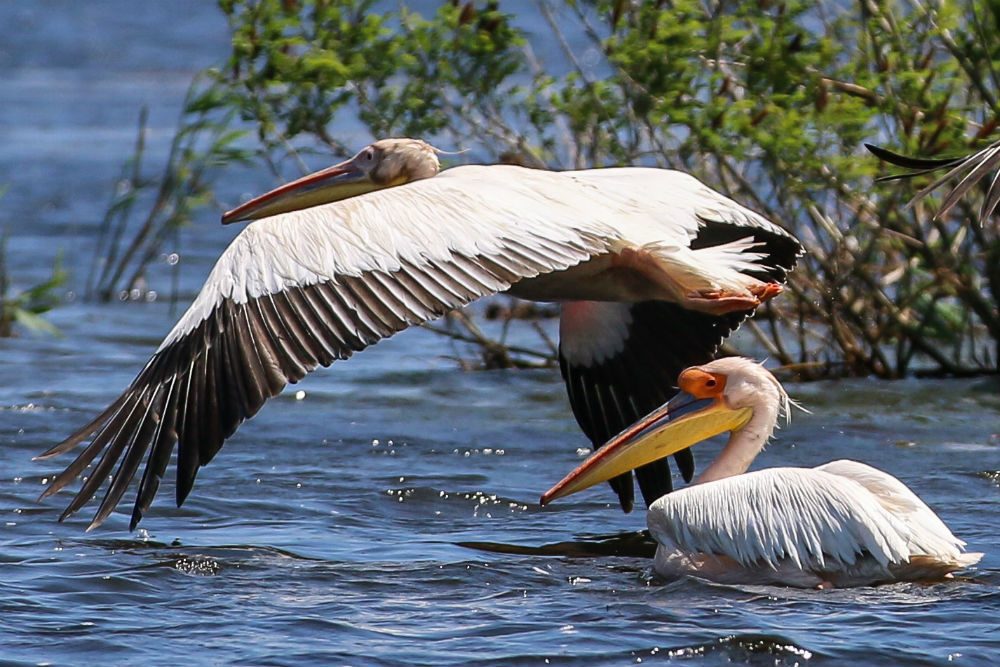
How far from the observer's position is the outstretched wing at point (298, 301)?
4660 millimetres

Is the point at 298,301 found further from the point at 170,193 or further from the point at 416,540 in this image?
the point at 170,193

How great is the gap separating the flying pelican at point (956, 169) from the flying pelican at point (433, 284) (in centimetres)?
62

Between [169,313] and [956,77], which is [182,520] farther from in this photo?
[169,313]

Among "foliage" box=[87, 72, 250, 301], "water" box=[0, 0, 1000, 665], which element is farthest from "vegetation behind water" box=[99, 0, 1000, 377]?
"water" box=[0, 0, 1000, 665]

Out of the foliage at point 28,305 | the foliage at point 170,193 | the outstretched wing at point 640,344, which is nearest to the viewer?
the outstretched wing at point 640,344

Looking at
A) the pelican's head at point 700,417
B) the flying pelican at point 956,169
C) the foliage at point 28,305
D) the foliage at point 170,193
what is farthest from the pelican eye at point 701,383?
the foliage at point 28,305

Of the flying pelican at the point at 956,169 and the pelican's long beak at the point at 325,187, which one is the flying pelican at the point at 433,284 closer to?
the pelican's long beak at the point at 325,187

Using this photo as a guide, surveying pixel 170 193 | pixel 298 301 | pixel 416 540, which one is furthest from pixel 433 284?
pixel 170 193

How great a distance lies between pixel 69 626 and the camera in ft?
15.4

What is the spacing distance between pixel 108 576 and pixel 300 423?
8.29ft

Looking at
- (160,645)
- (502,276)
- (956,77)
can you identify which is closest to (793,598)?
(502,276)

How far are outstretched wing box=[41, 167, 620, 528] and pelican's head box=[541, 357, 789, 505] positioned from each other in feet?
1.67

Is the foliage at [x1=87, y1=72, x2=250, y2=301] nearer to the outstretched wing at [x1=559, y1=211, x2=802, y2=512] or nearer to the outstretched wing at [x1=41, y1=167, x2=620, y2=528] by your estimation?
the outstretched wing at [x1=559, y1=211, x2=802, y2=512]

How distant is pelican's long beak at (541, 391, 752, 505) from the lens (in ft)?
17.7
